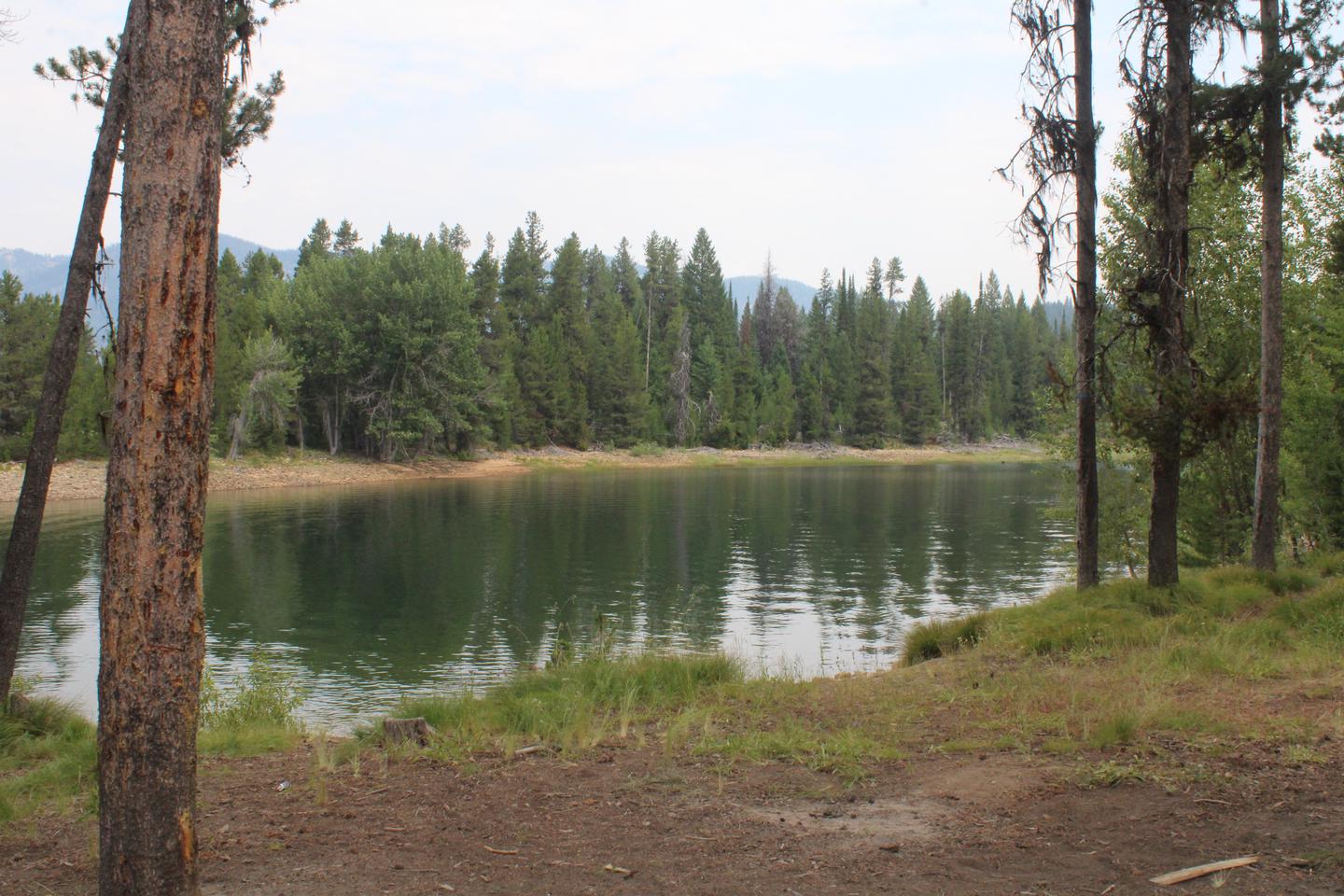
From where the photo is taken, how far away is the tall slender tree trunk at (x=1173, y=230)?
40.6 feet

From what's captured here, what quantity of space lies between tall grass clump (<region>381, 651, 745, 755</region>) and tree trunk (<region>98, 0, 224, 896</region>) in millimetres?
3307

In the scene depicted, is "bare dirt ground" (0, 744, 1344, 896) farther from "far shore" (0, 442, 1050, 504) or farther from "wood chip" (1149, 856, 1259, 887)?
"far shore" (0, 442, 1050, 504)

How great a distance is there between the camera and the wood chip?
493 centimetres

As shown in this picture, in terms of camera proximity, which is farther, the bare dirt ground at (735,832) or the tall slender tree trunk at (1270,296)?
the tall slender tree trunk at (1270,296)

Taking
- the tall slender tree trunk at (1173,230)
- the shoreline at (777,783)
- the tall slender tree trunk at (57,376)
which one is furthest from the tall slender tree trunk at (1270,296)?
the tall slender tree trunk at (57,376)

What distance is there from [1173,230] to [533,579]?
1739 centimetres

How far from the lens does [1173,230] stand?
12375mm

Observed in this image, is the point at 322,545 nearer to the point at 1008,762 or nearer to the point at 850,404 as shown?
the point at 1008,762

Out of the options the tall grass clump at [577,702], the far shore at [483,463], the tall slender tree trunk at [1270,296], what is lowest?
the tall grass clump at [577,702]

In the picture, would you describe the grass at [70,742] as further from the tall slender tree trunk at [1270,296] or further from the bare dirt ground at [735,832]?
the tall slender tree trunk at [1270,296]

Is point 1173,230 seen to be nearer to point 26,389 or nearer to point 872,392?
point 26,389

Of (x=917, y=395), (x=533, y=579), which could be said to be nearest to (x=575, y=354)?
(x=917, y=395)

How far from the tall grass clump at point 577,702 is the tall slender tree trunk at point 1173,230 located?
6.29 meters

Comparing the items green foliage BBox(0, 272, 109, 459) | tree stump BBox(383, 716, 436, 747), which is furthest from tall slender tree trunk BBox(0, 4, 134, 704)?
green foliage BBox(0, 272, 109, 459)
